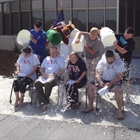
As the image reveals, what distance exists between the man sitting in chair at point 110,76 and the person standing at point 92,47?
60cm

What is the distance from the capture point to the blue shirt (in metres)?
7.30

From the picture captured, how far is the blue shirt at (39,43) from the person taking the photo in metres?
7.30

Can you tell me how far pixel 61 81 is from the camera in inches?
252

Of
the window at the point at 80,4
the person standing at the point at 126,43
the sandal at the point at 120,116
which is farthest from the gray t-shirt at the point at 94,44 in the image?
the window at the point at 80,4

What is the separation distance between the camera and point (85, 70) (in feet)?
20.0

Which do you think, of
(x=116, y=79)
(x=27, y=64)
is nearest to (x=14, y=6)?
(x=27, y=64)

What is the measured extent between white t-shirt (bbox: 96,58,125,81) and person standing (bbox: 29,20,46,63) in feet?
6.57

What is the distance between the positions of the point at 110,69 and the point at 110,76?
0.14m

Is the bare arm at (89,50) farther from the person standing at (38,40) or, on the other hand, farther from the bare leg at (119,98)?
the person standing at (38,40)

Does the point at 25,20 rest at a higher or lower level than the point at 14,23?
higher

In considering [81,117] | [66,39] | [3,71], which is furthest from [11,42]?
[81,117]

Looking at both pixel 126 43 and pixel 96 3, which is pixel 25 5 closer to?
pixel 96 3

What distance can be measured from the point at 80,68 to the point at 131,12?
8769mm

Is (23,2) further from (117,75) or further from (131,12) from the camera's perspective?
(117,75)
